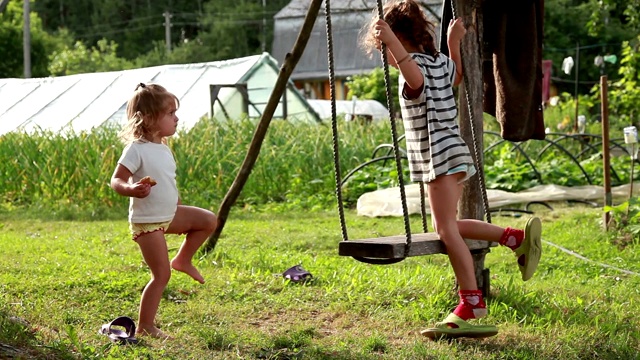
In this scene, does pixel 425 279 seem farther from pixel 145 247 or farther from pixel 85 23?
pixel 85 23

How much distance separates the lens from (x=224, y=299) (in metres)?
5.70

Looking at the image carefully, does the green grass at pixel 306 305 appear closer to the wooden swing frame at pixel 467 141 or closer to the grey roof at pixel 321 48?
the wooden swing frame at pixel 467 141

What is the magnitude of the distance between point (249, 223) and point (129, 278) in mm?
3880

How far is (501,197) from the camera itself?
36.1ft

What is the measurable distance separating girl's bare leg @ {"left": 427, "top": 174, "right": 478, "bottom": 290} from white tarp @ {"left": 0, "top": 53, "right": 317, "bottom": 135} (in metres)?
10.7

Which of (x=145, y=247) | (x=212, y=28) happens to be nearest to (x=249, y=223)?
(x=145, y=247)

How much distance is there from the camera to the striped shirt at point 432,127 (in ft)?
15.4

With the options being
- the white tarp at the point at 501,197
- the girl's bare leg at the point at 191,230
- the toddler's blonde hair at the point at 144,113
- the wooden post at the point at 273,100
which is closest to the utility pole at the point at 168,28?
the white tarp at the point at 501,197

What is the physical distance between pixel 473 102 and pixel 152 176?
1.68 meters

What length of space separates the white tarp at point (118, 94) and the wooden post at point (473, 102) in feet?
32.8

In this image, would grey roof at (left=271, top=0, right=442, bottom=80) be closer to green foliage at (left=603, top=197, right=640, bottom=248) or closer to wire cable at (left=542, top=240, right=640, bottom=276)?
green foliage at (left=603, top=197, right=640, bottom=248)

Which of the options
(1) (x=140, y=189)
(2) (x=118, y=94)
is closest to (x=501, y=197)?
(1) (x=140, y=189)

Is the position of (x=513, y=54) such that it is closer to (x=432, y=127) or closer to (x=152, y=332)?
(x=432, y=127)

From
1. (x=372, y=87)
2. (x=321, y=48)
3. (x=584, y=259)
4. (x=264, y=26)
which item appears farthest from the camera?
(x=321, y=48)
